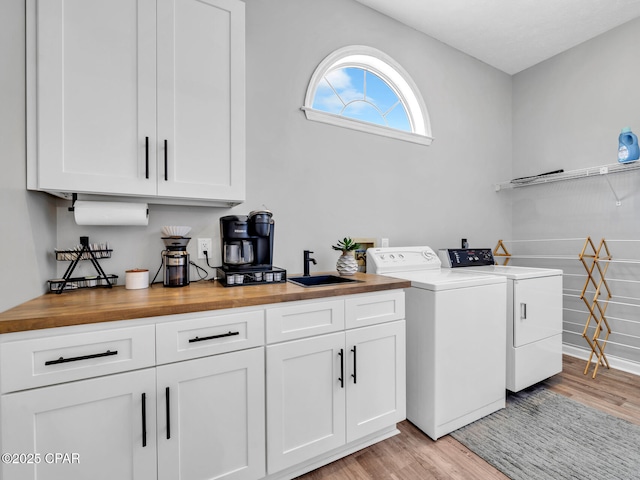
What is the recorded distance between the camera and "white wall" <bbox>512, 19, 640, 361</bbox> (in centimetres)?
261

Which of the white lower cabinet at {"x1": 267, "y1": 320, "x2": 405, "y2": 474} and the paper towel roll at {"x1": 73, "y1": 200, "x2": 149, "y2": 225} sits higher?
the paper towel roll at {"x1": 73, "y1": 200, "x2": 149, "y2": 225}

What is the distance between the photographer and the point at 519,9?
2436mm

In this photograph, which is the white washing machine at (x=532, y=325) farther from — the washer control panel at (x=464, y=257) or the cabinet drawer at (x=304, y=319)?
the cabinet drawer at (x=304, y=319)

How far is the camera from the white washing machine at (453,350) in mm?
1768

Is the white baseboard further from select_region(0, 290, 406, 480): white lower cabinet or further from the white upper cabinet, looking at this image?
the white upper cabinet

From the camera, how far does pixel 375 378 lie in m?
1.66

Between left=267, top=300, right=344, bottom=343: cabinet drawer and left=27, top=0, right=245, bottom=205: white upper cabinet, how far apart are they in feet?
2.21

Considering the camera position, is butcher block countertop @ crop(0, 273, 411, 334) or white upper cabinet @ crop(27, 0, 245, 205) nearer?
butcher block countertop @ crop(0, 273, 411, 334)

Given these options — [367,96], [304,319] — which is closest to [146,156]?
[304,319]

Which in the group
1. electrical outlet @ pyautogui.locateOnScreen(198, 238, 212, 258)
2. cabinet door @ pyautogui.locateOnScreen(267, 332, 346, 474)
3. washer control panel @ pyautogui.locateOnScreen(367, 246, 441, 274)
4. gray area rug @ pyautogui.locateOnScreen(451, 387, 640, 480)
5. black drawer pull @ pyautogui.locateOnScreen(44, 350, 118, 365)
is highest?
electrical outlet @ pyautogui.locateOnScreen(198, 238, 212, 258)

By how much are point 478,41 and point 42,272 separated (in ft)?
12.2

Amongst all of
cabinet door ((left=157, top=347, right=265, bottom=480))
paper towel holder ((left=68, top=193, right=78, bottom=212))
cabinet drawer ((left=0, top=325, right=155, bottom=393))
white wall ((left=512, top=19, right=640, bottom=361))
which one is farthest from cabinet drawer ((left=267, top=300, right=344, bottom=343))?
white wall ((left=512, top=19, right=640, bottom=361))

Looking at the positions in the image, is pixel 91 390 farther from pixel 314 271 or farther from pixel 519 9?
pixel 519 9

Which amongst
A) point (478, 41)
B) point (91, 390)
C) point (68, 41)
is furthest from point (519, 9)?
point (91, 390)
